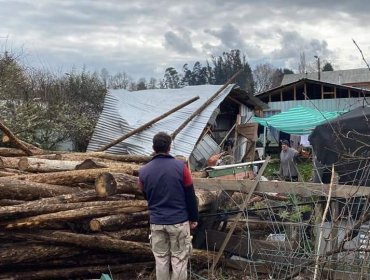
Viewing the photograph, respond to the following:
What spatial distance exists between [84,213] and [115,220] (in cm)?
39

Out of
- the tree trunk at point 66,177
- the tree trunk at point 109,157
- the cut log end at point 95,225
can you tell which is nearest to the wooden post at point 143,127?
the tree trunk at point 109,157

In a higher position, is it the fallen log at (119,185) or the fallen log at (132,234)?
the fallen log at (119,185)

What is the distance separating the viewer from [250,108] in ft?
73.8

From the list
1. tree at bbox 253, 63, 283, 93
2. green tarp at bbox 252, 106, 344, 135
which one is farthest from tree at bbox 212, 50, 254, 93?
green tarp at bbox 252, 106, 344, 135

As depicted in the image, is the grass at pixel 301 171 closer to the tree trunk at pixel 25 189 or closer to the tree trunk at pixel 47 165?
the tree trunk at pixel 47 165

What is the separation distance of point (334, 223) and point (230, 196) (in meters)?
3.00

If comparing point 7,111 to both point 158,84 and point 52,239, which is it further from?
point 158,84

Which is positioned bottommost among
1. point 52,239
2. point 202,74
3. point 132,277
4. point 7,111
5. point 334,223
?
point 132,277

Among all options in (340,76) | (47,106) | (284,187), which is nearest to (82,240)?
(284,187)

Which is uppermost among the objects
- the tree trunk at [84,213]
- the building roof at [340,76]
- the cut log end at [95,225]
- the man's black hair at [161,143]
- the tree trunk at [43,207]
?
the building roof at [340,76]

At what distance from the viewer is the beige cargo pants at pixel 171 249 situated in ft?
19.0

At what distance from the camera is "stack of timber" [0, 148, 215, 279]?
21.0 ft

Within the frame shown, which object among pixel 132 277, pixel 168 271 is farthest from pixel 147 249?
pixel 168 271

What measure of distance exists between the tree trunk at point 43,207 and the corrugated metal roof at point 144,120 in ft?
30.5
